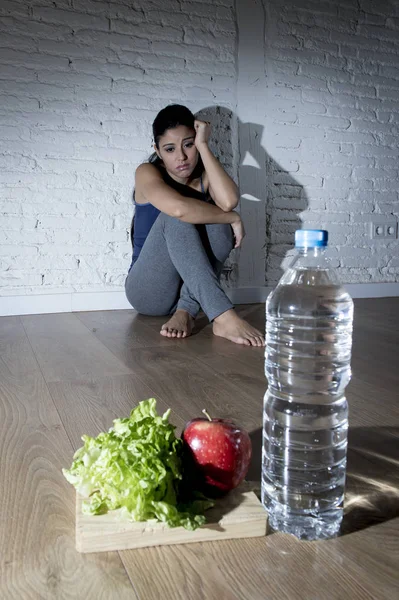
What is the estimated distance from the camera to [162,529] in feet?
2.74

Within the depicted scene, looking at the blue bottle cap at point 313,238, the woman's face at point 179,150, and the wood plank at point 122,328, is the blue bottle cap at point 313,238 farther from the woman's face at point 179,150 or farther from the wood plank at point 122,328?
the woman's face at point 179,150

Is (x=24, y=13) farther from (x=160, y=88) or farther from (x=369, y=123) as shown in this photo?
(x=369, y=123)

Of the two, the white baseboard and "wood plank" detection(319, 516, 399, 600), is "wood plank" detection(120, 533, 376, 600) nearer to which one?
"wood plank" detection(319, 516, 399, 600)

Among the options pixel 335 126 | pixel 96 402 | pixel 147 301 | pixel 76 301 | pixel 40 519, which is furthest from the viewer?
pixel 335 126

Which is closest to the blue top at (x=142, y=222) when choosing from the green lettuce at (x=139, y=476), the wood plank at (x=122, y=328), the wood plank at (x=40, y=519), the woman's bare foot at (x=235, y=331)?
the wood plank at (x=122, y=328)

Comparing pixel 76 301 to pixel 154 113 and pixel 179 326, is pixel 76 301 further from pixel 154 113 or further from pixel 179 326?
pixel 154 113

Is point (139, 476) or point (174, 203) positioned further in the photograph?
point (174, 203)

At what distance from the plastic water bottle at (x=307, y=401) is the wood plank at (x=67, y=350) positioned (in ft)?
3.16

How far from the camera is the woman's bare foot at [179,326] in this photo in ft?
8.13

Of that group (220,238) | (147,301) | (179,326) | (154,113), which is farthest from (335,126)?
(179,326)

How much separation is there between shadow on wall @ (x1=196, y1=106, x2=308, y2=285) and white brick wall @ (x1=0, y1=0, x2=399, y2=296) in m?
0.01

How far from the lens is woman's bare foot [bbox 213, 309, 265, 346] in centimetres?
231

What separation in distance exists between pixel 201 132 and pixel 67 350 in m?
1.17

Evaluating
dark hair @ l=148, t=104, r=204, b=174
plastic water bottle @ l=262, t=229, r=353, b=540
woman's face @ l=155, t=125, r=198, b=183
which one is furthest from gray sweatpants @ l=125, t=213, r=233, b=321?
plastic water bottle @ l=262, t=229, r=353, b=540
